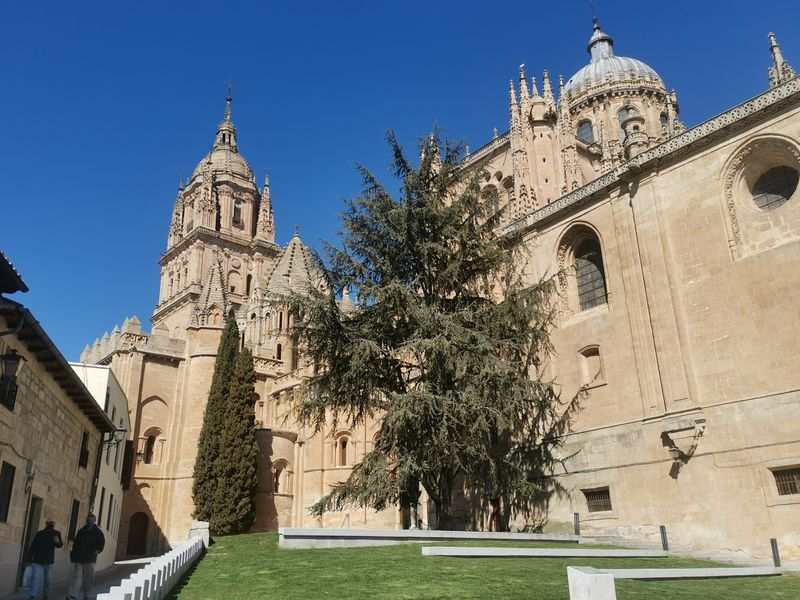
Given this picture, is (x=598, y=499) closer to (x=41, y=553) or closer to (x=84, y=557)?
(x=84, y=557)

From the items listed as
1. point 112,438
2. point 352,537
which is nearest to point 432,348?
point 352,537

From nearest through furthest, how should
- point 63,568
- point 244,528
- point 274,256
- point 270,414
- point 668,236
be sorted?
point 63,568
point 668,236
point 244,528
point 270,414
point 274,256

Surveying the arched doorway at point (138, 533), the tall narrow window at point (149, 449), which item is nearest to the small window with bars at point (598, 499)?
the arched doorway at point (138, 533)

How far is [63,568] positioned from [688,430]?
51.3 ft

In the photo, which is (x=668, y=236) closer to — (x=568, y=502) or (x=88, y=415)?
(x=568, y=502)

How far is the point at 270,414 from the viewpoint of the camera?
1564 inches

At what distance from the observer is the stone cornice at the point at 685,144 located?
1767 cm

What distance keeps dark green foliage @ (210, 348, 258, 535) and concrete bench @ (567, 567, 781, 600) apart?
2364 cm

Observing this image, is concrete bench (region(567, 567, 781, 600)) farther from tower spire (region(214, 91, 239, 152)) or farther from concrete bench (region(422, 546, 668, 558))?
tower spire (region(214, 91, 239, 152))

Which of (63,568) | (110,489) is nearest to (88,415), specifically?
(63,568)

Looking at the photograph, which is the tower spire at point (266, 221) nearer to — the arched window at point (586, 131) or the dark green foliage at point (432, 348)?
the arched window at point (586, 131)

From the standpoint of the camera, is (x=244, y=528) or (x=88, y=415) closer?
(x=88, y=415)

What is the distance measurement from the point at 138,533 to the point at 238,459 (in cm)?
1153

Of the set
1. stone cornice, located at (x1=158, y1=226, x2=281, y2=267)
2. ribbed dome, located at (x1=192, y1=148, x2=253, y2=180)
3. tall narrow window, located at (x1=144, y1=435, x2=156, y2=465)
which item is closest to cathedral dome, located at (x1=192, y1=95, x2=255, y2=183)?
ribbed dome, located at (x1=192, y1=148, x2=253, y2=180)
